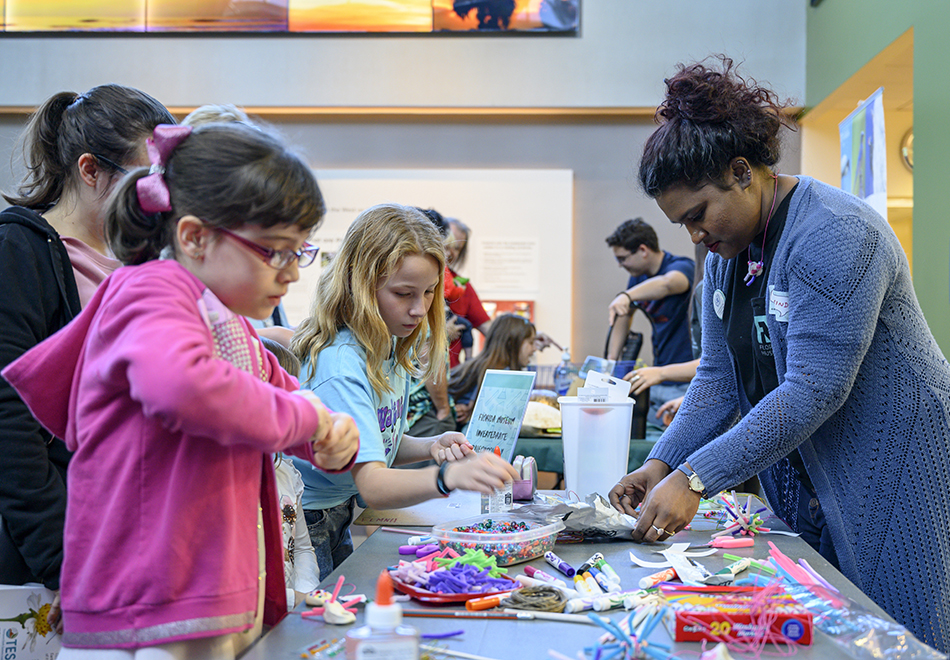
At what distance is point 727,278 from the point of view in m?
1.60

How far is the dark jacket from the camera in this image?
3.67 ft

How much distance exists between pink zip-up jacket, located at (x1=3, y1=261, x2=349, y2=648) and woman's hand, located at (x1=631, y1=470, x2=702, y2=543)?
74 centimetres

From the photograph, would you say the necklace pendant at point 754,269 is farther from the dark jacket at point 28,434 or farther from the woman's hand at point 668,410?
the woman's hand at point 668,410

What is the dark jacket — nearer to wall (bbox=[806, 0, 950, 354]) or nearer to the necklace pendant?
the necklace pendant

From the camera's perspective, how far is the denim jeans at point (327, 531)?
5.04ft

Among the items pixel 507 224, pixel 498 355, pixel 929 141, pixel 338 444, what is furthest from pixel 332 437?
pixel 507 224

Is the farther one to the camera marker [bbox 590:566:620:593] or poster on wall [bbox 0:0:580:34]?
poster on wall [bbox 0:0:580:34]

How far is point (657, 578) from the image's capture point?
1.10 m

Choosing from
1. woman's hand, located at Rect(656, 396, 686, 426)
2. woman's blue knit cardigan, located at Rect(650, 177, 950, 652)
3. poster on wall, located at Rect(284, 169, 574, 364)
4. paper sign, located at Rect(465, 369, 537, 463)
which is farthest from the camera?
poster on wall, located at Rect(284, 169, 574, 364)

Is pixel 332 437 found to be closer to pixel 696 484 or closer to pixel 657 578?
pixel 657 578

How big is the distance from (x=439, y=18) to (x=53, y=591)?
4.79 meters

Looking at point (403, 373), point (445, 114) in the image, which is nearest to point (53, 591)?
point (403, 373)

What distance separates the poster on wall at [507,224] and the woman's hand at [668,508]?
12.9 feet

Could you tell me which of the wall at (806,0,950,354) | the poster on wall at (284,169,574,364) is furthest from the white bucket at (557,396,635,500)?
the poster on wall at (284,169,574,364)
